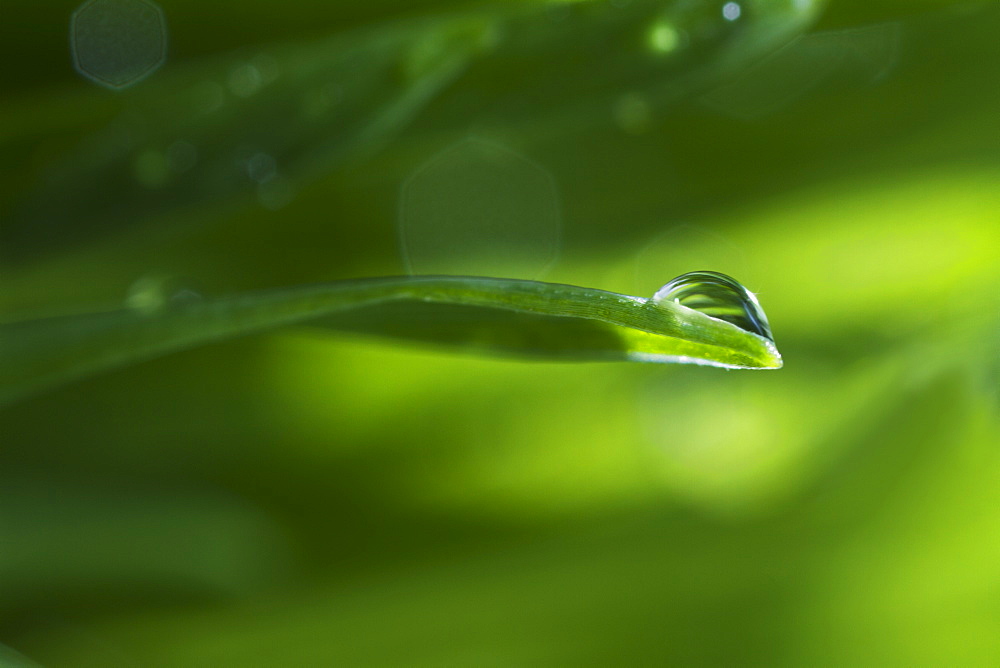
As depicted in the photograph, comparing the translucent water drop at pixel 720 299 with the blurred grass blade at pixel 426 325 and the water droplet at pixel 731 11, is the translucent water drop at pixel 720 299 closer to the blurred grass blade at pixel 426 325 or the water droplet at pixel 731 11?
the blurred grass blade at pixel 426 325

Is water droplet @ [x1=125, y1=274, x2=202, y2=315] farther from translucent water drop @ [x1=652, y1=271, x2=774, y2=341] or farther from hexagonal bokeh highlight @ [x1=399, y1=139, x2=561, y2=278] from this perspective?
translucent water drop @ [x1=652, y1=271, x2=774, y2=341]

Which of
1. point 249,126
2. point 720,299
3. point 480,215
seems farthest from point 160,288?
point 720,299

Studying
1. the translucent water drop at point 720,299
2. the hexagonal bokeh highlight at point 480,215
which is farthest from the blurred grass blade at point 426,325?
the hexagonal bokeh highlight at point 480,215

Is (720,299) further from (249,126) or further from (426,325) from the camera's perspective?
(249,126)

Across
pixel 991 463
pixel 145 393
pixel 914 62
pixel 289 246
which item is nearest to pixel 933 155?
pixel 914 62

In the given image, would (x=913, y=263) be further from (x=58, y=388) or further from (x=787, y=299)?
(x=58, y=388)

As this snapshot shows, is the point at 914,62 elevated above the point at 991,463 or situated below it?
above

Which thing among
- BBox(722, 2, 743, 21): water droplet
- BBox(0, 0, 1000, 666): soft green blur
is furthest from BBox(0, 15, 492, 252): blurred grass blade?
BBox(722, 2, 743, 21): water droplet
